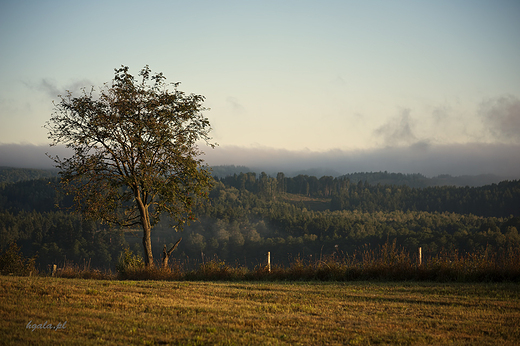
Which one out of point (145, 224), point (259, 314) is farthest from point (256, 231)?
point (259, 314)

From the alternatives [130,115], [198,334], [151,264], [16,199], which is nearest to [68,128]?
[130,115]

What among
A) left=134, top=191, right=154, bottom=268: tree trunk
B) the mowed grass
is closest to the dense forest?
left=134, top=191, right=154, bottom=268: tree trunk

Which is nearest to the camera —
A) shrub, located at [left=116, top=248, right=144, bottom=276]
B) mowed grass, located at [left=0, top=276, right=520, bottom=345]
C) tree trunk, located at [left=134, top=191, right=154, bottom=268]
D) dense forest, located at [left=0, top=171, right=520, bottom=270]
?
mowed grass, located at [left=0, top=276, right=520, bottom=345]

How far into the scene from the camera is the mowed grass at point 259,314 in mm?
6445

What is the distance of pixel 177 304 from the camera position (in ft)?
30.2

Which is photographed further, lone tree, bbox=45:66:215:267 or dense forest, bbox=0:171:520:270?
dense forest, bbox=0:171:520:270

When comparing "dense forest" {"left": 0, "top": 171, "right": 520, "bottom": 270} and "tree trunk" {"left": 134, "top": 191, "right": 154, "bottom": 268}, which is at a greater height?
"tree trunk" {"left": 134, "top": 191, "right": 154, "bottom": 268}

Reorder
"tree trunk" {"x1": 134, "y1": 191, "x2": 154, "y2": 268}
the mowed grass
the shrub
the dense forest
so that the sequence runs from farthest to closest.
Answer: the dense forest, "tree trunk" {"x1": 134, "y1": 191, "x2": 154, "y2": 268}, the shrub, the mowed grass

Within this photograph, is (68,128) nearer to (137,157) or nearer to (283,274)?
(137,157)

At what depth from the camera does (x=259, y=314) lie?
841 cm

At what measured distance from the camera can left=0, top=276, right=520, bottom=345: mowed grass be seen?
6.45 meters

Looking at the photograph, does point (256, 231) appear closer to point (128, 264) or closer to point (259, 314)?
point (128, 264)

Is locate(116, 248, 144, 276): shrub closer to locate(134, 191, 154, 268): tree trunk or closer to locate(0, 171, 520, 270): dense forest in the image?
locate(134, 191, 154, 268): tree trunk

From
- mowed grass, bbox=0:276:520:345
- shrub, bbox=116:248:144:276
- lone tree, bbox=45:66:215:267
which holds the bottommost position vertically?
shrub, bbox=116:248:144:276
